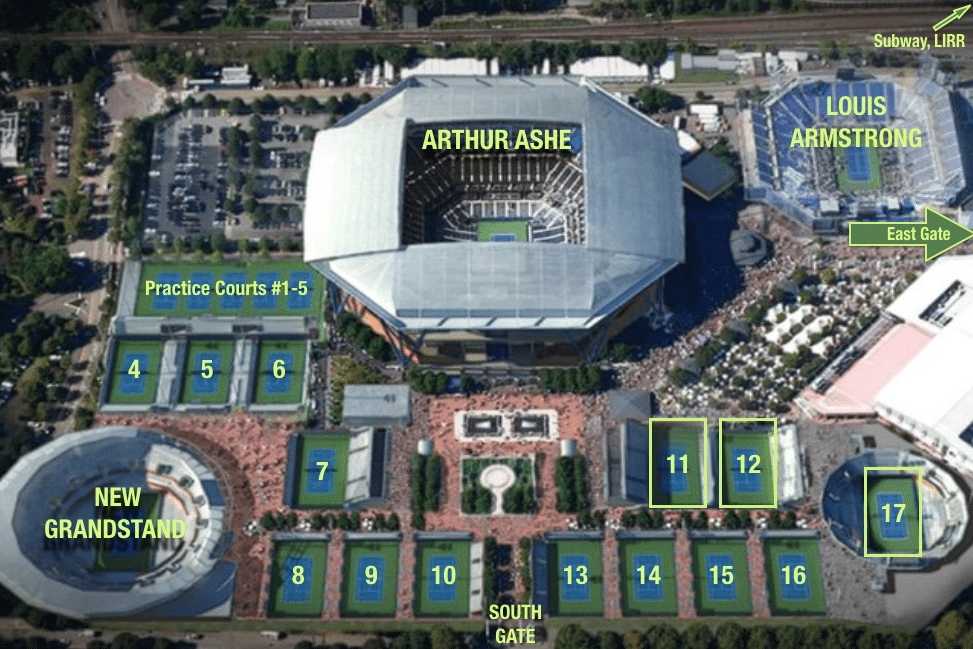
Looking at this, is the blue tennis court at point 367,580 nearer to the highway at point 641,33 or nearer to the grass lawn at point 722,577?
the grass lawn at point 722,577

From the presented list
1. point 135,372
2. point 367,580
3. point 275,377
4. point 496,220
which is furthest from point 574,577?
point 135,372

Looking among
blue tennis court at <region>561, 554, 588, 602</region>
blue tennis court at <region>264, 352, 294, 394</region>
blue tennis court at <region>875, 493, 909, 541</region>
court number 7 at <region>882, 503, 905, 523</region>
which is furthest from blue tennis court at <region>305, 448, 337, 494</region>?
court number 7 at <region>882, 503, 905, 523</region>

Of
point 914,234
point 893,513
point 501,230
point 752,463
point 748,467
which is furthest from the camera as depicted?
point 501,230

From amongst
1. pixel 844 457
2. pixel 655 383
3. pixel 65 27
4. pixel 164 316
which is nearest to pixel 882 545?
pixel 844 457

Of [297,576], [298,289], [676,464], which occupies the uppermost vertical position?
[298,289]

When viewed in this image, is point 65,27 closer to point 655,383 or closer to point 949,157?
point 655,383

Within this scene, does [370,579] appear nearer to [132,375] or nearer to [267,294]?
[132,375]

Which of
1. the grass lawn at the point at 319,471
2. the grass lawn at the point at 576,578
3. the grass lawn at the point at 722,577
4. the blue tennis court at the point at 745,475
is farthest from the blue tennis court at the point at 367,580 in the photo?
the blue tennis court at the point at 745,475
